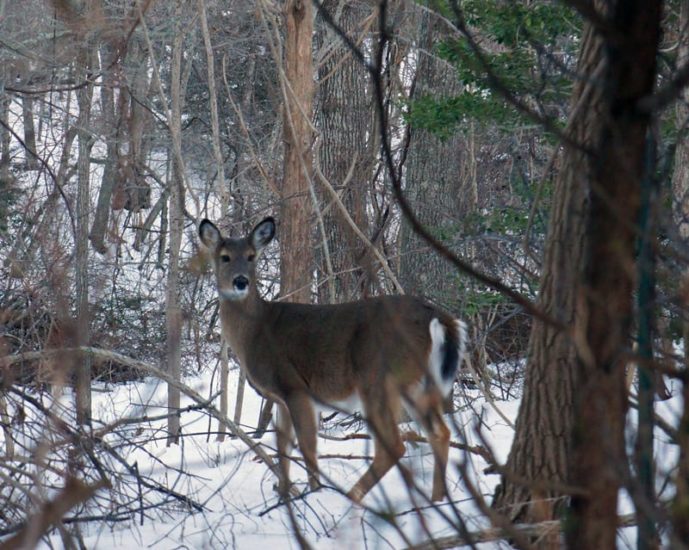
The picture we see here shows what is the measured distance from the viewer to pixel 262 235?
319 inches

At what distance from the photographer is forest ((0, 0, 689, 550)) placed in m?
1.40

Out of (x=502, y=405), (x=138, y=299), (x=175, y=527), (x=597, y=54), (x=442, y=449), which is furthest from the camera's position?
(x=138, y=299)

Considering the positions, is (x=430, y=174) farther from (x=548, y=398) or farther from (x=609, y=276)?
(x=609, y=276)

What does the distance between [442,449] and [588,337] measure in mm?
4894

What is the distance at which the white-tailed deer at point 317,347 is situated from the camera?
6312 millimetres

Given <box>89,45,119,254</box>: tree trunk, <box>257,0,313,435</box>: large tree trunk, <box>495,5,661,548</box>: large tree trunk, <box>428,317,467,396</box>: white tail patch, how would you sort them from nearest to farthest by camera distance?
1. <box>495,5,661,548</box>: large tree trunk
2. <box>428,317,467,396</box>: white tail patch
3. <box>257,0,313,435</box>: large tree trunk
4. <box>89,45,119,254</box>: tree trunk

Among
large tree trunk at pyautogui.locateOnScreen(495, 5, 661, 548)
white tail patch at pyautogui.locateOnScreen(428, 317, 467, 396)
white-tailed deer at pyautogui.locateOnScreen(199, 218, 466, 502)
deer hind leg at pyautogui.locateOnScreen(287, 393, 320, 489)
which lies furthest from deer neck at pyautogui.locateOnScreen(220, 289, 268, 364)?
large tree trunk at pyautogui.locateOnScreen(495, 5, 661, 548)

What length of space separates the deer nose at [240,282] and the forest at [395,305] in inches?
1.1

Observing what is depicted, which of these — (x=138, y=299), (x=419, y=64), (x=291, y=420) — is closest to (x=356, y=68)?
(x=419, y=64)

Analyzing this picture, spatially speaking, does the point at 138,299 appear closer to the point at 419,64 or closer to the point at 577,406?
the point at 419,64

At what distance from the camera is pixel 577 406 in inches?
54.7

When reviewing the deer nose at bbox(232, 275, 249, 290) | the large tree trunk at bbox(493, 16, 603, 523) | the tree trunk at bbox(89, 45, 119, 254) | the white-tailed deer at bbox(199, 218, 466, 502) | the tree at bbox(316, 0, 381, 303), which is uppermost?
the tree trunk at bbox(89, 45, 119, 254)

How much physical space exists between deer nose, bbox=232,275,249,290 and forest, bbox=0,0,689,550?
27 millimetres

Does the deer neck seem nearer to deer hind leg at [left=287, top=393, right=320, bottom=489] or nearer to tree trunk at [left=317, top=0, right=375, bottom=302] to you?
deer hind leg at [left=287, top=393, right=320, bottom=489]
